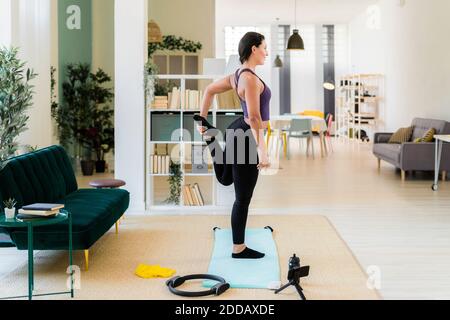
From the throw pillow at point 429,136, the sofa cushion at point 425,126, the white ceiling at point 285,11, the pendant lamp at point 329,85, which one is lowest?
the throw pillow at point 429,136

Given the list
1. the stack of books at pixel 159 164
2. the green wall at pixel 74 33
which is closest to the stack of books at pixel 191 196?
the stack of books at pixel 159 164

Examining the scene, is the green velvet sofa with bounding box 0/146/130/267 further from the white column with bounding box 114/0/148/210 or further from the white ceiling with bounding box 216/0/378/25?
the white ceiling with bounding box 216/0/378/25

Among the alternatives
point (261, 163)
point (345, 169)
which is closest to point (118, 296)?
point (261, 163)

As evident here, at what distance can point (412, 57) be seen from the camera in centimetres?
1400

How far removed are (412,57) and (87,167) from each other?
7.29 m

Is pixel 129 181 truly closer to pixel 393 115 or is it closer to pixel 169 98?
pixel 169 98

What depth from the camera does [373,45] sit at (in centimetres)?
1827

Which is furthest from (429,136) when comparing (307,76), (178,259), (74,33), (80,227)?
(307,76)

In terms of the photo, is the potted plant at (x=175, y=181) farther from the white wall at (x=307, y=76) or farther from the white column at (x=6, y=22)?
the white wall at (x=307, y=76)

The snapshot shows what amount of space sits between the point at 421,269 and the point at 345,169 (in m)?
7.57

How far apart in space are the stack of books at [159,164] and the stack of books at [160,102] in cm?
62

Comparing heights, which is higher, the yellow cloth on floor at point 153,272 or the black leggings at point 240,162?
the black leggings at point 240,162

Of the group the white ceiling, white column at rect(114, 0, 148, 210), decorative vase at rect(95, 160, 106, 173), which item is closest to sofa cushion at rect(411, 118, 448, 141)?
white column at rect(114, 0, 148, 210)

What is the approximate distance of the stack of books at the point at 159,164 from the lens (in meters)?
8.27
